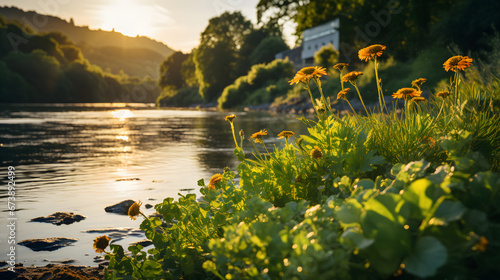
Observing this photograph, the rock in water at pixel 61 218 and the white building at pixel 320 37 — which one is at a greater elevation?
the white building at pixel 320 37

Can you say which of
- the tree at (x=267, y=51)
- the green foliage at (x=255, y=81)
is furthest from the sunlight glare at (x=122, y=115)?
the tree at (x=267, y=51)

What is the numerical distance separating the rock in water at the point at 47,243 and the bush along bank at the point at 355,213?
106 centimetres

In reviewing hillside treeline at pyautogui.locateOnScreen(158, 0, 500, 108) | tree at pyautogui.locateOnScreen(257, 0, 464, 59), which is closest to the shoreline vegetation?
hillside treeline at pyautogui.locateOnScreen(158, 0, 500, 108)

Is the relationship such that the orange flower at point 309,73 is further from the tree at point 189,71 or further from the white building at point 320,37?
the tree at point 189,71

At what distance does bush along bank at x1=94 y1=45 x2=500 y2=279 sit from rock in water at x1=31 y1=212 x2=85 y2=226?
5.20 ft

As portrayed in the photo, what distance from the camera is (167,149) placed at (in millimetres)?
12117

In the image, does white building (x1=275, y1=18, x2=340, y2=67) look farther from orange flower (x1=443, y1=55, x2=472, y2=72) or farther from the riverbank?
the riverbank

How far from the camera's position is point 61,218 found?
5023mm

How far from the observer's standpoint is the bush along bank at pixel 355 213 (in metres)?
1.58

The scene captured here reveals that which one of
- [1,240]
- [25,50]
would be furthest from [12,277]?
[25,50]

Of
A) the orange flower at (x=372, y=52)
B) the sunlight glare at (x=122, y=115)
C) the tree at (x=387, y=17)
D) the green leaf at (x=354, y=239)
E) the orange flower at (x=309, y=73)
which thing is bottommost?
the sunlight glare at (x=122, y=115)

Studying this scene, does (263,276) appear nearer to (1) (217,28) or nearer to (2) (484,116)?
(2) (484,116)

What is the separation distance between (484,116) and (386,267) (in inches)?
92.0

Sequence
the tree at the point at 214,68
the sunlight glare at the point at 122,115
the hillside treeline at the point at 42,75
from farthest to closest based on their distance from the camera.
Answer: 1. the hillside treeline at the point at 42,75
2. the tree at the point at 214,68
3. the sunlight glare at the point at 122,115
